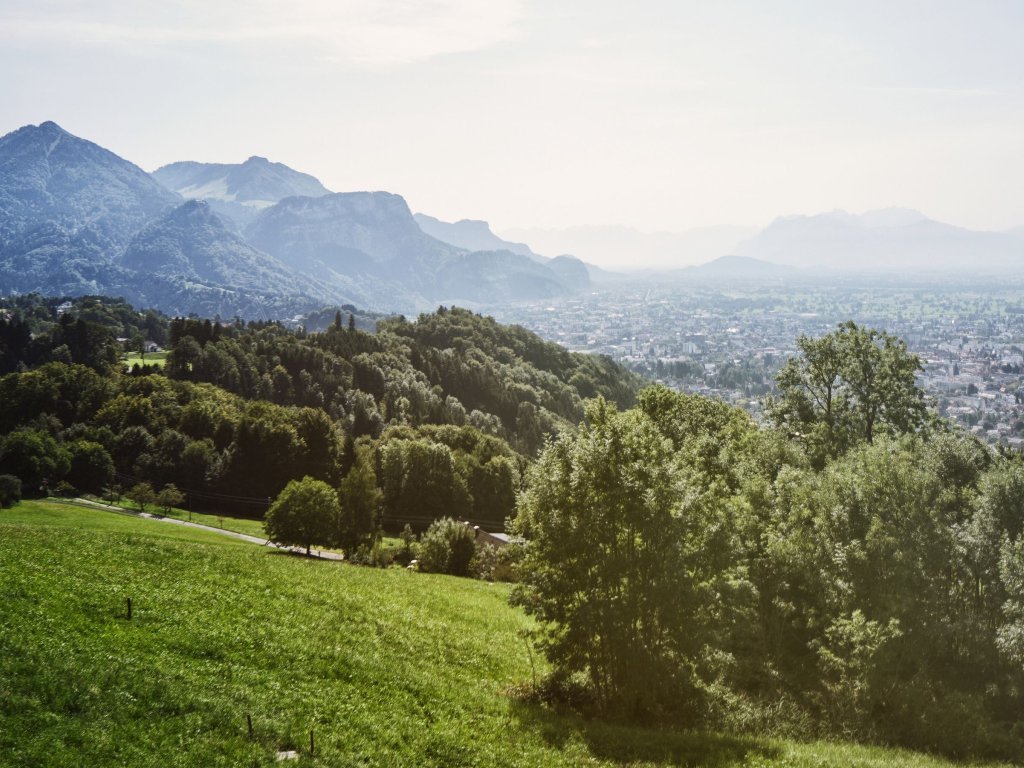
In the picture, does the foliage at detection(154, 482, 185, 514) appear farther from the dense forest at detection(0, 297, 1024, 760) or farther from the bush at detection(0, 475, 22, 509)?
the dense forest at detection(0, 297, 1024, 760)

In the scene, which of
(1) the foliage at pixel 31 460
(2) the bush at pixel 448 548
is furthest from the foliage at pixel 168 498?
(2) the bush at pixel 448 548

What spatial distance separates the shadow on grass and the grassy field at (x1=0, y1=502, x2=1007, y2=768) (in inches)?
2.8

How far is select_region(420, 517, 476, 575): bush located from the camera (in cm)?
5575

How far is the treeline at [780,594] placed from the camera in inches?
945

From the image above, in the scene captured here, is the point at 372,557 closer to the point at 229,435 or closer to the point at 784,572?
the point at 784,572

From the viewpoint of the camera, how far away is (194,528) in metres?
69.8

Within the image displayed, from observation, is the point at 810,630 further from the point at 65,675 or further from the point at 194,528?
the point at 194,528

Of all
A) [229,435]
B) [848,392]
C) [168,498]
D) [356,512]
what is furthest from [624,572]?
[229,435]

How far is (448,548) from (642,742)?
36488 millimetres

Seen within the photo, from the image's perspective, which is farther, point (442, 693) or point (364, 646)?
point (364, 646)

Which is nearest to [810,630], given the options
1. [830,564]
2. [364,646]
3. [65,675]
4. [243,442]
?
[830,564]

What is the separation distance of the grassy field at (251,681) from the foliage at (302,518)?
28422 mm

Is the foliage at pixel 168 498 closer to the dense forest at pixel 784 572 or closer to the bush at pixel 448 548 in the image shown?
the bush at pixel 448 548

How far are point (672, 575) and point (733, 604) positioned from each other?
4453mm
